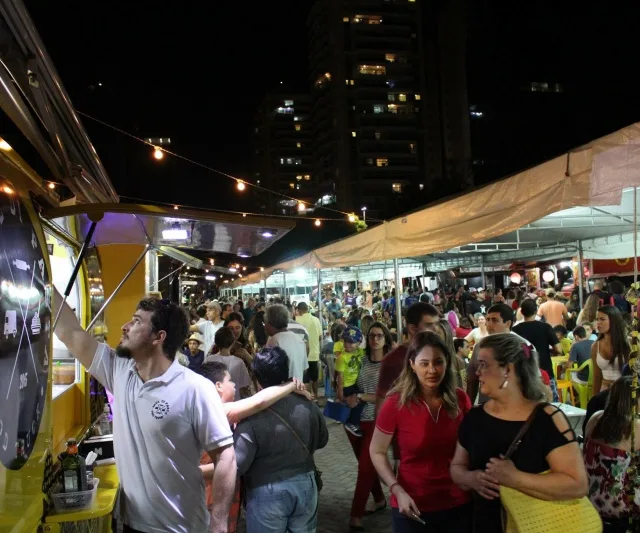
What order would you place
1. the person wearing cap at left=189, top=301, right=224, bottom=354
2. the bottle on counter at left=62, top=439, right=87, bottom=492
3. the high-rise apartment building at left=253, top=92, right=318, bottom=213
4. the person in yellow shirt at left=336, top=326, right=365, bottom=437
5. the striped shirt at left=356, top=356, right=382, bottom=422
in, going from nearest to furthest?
the bottle on counter at left=62, top=439, right=87, bottom=492 < the striped shirt at left=356, top=356, right=382, bottom=422 < the person in yellow shirt at left=336, top=326, right=365, bottom=437 < the person wearing cap at left=189, top=301, right=224, bottom=354 < the high-rise apartment building at left=253, top=92, right=318, bottom=213

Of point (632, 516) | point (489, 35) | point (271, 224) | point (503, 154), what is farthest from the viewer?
point (489, 35)

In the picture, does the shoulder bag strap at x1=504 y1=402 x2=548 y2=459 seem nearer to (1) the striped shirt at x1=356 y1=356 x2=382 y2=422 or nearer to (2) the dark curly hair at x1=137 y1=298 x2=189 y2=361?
(2) the dark curly hair at x1=137 y1=298 x2=189 y2=361

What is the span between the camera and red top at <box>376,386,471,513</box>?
2.97 m

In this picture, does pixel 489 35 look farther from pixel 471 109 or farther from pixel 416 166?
pixel 416 166

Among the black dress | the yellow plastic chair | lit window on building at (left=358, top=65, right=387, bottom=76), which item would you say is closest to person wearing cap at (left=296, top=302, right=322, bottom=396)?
the yellow plastic chair

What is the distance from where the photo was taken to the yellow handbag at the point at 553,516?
2398 mm

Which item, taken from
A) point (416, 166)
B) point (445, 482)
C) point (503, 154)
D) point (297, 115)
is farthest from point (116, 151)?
Result: point (297, 115)

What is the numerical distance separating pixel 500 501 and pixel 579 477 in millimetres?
388

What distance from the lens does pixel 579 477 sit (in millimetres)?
2398

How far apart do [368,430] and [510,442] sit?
3093 millimetres

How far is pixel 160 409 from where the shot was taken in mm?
2623

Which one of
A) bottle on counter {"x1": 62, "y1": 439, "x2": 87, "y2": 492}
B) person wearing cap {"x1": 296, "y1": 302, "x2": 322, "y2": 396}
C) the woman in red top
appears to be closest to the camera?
the woman in red top

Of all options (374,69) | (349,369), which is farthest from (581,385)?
(374,69)

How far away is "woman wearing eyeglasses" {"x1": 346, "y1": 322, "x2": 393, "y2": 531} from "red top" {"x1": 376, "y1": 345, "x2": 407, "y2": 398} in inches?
22.9
